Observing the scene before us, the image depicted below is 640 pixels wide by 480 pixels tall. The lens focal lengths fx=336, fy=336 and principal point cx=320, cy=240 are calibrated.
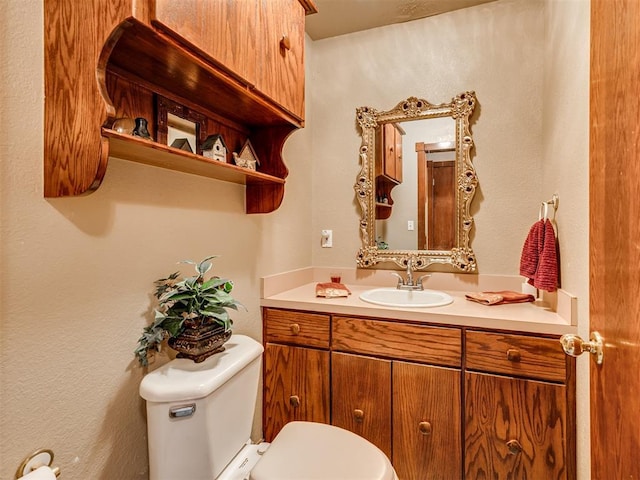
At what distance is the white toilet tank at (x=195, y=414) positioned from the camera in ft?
3.05

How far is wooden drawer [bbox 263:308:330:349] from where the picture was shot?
5.33 feet

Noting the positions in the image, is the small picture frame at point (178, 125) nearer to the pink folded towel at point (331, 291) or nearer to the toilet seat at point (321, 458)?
the pink folded towel at point (331, 291)

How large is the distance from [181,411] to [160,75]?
100 cm

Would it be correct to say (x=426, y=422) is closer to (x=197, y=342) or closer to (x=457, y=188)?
(x=197, y=342)

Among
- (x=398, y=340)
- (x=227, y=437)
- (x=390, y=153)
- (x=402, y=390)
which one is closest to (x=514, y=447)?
(x=402, y=390)

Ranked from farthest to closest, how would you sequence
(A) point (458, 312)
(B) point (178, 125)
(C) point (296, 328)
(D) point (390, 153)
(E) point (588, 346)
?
1. (D) point (390, 153)
2. (C) point (296, 328)
3. (A) point (458, 312)
4. (B) point (178, 125)
5. (E) point (588, 346)

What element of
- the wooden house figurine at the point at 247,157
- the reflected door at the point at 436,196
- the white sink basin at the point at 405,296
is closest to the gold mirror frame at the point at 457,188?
the reflected door at the point at 436,196

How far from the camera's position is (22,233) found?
777 mm

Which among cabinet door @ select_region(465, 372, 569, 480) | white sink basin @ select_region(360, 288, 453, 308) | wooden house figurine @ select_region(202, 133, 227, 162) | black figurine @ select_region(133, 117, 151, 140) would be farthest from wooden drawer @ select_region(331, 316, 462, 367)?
black figurine @ select_region(133, 117, 151, 140)

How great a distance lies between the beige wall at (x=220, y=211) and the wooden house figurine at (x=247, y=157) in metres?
0.15

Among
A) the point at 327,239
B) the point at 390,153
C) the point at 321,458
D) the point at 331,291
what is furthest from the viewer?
the point at 327,239

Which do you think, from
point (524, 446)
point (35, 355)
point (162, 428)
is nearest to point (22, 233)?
point (35, 355)

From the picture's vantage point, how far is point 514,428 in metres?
1.31

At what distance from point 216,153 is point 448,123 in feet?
4.48
